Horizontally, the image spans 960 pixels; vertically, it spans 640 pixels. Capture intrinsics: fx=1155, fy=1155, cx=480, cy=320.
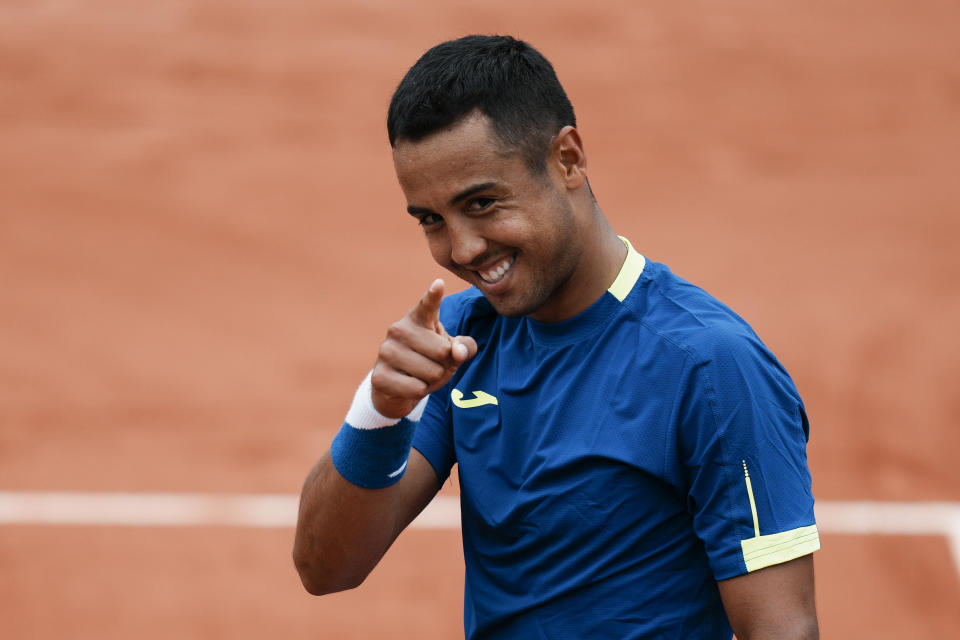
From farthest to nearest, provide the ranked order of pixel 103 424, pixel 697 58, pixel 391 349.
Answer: pixel 697 58 → pixel 103 424 → pixel 391 349

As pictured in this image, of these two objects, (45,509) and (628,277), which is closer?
(628,277)

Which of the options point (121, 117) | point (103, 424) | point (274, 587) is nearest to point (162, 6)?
point (121, 117)

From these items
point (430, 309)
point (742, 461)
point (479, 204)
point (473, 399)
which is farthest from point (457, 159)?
point (742, 461)

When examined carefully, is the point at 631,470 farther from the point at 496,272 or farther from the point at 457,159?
the point at 457,159

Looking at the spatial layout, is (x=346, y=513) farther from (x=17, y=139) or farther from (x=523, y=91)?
(x=17, y=139)

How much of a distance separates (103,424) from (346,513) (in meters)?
5.82

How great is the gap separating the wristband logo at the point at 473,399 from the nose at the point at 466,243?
372 mm

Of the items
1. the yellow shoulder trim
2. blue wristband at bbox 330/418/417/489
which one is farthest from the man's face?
blue wristband at bbox 330/418/417/489

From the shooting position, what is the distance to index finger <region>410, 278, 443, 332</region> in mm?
2432

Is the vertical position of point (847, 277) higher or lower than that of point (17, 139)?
lower

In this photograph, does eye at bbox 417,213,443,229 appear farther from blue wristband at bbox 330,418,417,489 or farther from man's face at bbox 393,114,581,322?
blue wristband at bbox 330,418,417,489

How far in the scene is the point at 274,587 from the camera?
6.61 metres

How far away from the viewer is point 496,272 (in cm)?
262

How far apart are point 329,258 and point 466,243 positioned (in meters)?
7.75
